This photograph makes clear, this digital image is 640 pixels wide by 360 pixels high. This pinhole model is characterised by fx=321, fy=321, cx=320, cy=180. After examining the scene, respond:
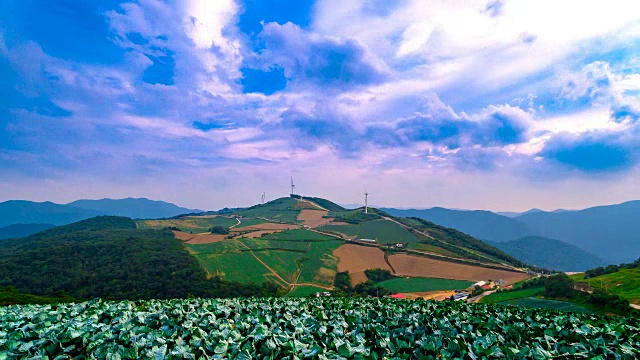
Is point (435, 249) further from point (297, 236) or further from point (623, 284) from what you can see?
point (623, 284)

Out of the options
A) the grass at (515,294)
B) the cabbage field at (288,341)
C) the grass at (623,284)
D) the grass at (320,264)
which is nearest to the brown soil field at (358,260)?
the grass at (320,264)

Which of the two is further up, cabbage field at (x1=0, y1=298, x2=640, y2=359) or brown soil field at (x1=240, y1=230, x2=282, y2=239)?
cabbage field at (x1=0, y1=298, x2=640, y2=359)

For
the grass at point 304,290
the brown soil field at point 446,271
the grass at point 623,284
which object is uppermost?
the grass at point 623,284

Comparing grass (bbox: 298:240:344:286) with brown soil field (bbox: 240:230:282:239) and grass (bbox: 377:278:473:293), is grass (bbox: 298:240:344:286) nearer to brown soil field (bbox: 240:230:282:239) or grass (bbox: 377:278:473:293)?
grass (bbox: 377:278:473:293)

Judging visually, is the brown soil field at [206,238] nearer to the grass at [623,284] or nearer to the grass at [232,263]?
the grass at [232,263]

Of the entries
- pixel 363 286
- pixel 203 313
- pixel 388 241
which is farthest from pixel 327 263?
pixel 203 313

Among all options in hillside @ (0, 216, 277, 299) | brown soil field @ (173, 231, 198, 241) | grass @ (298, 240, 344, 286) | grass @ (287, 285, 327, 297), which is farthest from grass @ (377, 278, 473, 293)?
brown soil field @ (173, 231, 198, 241)
